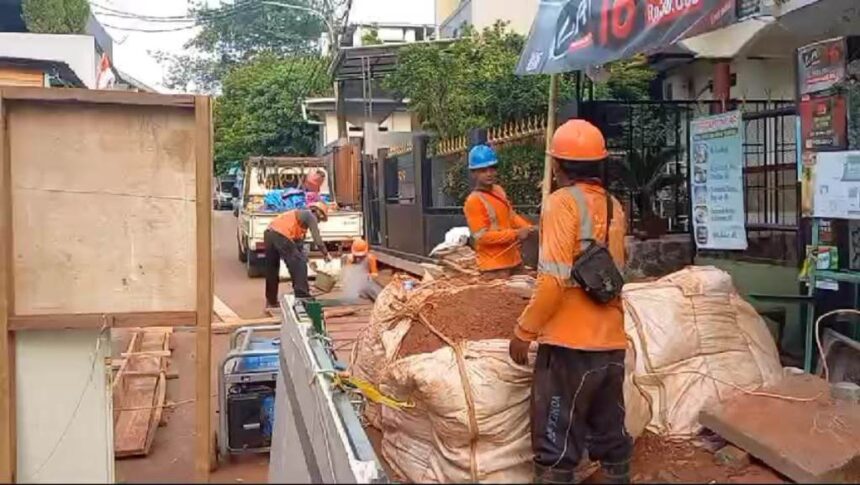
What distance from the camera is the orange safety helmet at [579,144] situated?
4.05 meters

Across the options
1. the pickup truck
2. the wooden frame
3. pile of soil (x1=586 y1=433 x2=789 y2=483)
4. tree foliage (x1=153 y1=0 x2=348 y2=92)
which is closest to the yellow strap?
the wooden frame

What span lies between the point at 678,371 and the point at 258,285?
12287 millimetres

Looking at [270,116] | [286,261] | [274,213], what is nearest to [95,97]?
[286,261]

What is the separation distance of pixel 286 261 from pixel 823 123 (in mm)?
7839

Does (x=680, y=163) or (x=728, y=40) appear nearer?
(x=728, y=40)

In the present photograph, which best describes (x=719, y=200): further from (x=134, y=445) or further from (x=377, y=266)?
(x=377, y=266)

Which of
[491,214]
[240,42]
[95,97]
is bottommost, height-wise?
[491,214]

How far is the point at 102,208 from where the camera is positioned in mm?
4465

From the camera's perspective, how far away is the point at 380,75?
23.6m

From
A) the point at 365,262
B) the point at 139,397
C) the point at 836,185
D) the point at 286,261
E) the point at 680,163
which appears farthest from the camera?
the point at 365,262

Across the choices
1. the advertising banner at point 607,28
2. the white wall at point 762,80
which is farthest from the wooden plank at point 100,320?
the white wall at point 762,80

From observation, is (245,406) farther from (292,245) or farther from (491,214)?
(292,245)

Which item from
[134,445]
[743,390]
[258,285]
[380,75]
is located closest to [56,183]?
[134,445]

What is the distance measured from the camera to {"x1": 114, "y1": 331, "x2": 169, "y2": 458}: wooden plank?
20.5ft
